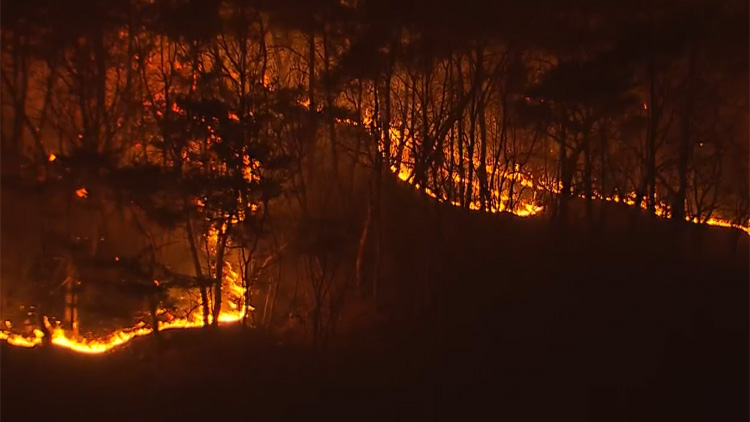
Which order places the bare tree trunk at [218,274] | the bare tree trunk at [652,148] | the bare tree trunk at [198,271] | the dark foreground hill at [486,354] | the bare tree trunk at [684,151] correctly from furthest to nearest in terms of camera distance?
the bare tree trunk at [684,151] < the bare tree trunk at [652,148] < the bare tree trunk at [218,274] < the bare tree trunk at [198,271] < the dark foreground hill at [486,354]

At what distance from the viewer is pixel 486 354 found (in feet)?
39.9

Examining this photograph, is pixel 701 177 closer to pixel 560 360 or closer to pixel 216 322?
pixel 560 360

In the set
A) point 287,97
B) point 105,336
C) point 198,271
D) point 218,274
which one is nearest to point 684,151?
point 287,97

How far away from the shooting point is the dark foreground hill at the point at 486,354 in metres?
10.1

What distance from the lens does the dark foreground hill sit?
33.2 ft

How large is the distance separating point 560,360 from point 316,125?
6.87 meters

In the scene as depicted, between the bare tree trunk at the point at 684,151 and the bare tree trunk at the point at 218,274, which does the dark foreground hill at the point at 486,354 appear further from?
the bare tree trunk at the point at 684,151

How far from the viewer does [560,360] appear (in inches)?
457

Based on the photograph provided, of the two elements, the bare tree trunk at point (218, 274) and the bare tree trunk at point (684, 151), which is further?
the bare tree trunk at point (684, 151)

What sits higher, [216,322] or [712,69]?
[712,69]

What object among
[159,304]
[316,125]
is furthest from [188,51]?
[159,304]

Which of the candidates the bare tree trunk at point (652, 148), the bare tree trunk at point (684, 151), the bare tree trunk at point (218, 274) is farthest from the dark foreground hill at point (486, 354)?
the bare tree trunk at point (684, 151)

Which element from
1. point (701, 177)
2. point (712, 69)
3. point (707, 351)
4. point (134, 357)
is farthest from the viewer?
point (701, 177)

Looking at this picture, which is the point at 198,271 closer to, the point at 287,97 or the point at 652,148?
the point at 287,97
